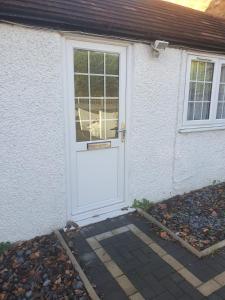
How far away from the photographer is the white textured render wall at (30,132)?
2.94 metres

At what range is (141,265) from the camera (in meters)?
3.08

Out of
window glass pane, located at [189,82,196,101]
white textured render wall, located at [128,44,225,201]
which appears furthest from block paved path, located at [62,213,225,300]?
window glass pane, located at [189,82,196,101]

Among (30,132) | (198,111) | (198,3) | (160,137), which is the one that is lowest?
(160,137)

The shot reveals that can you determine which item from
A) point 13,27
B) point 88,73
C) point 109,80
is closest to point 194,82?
point 109,80

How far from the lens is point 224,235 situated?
3.70m

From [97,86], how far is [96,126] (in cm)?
63

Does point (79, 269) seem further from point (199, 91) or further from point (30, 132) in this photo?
point (199, 91)

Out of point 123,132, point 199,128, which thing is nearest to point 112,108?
point 123,132

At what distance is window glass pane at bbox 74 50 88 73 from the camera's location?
3453 mm

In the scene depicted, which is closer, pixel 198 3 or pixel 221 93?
pixel 221 93

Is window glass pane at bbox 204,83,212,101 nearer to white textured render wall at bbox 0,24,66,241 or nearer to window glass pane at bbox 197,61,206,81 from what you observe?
window glass pane at bbox 197,61,206,81

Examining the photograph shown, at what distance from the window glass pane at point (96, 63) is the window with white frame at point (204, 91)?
72.0 inches

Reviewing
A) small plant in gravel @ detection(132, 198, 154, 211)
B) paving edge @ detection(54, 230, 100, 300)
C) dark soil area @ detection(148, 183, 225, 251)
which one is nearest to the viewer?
paving edge @ detection(54, 230, 100, 300)

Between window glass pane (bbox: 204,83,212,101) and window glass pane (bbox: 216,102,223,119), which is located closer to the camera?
window glass pane (bbox: 204,83,212,101)
